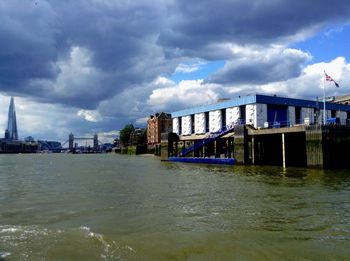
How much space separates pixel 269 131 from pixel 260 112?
858 inches

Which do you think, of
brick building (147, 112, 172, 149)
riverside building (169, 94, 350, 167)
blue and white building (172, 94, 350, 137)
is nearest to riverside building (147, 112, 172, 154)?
brick building (147, 112, 172, 149)

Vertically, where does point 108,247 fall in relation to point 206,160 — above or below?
below

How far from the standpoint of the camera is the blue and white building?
67125 mm

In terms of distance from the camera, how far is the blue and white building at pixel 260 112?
67.1m

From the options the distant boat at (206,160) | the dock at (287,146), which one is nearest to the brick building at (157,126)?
the dock at (287,146)

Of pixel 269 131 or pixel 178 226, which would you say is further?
pixel 269 131

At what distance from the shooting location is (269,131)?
4591 cm

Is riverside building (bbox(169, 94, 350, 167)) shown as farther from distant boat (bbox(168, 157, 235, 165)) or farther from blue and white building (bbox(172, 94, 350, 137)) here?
distant boat (bbox(168, 157, 235, 165))

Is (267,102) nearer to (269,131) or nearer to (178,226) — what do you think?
(269,131)

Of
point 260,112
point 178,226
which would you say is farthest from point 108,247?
point 260,112

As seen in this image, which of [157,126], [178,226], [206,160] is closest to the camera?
[178,226]

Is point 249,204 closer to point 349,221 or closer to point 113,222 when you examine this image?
point 349,221

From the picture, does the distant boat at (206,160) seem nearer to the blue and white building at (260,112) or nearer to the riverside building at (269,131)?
the riverside building at (269,131)

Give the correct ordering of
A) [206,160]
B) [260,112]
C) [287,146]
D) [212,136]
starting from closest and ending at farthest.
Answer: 1. [287,146]
2. [206,160]
3. [212,136]
4. [260,112]
